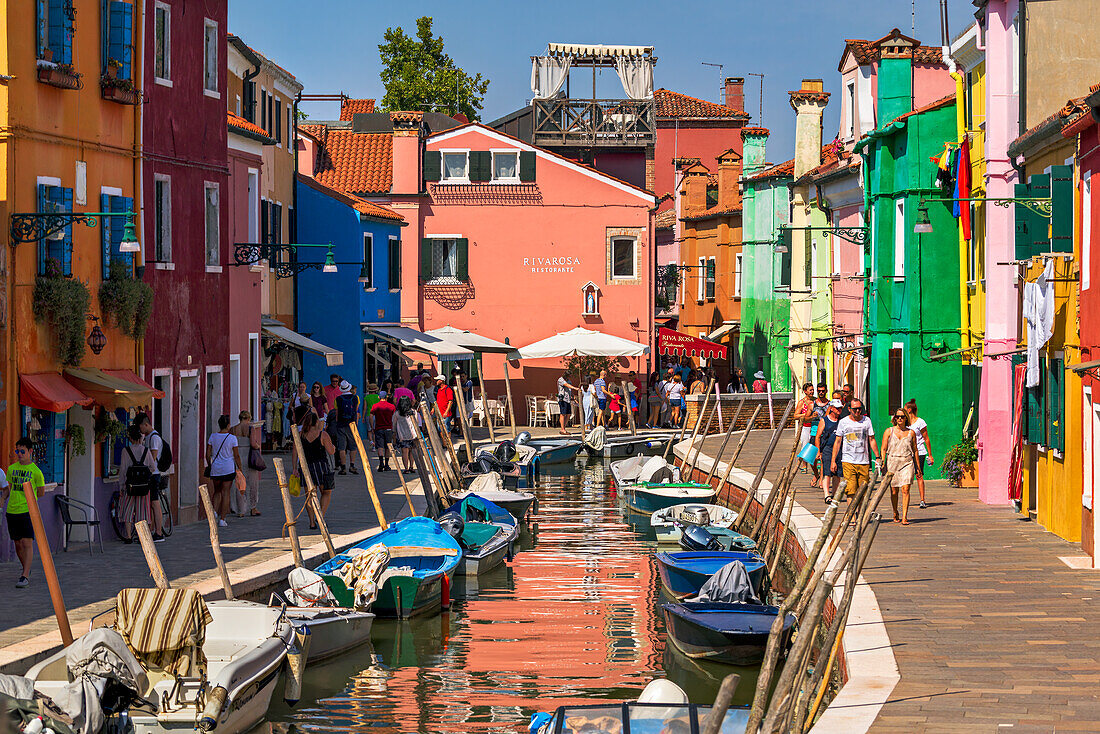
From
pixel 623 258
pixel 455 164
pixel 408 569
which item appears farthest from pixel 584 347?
pixel 408 569

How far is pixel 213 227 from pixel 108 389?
6.55 meters

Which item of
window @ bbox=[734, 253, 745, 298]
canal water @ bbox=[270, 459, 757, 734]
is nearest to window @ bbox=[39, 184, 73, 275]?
canal water @ bbox=[270, 459, 757, 734]

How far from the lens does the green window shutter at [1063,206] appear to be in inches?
763

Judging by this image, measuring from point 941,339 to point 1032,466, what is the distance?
6331mm

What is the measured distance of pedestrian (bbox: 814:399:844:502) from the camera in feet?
81.9

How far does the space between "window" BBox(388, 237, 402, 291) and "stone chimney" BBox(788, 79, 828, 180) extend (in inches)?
475

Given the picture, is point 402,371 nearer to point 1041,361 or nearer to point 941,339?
point 941,339

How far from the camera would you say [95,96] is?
69.6 ft

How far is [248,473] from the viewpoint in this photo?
2523 centimetres

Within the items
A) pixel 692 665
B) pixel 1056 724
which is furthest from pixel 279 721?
pixel 1056 724

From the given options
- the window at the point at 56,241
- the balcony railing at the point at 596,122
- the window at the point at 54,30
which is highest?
the balcony railing at the point at 596,122

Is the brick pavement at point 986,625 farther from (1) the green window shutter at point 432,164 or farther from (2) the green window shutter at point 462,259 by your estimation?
(1) the green window shutter at point 432,164

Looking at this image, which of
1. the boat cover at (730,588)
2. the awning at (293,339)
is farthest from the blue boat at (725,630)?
the awning at (293,339)

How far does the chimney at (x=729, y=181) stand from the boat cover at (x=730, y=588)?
3846 cm
